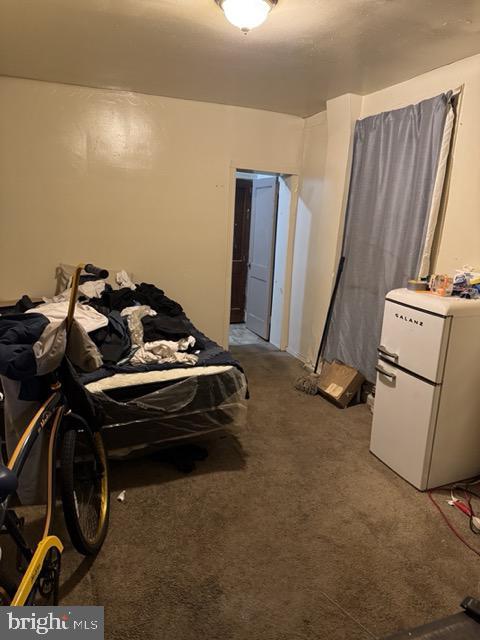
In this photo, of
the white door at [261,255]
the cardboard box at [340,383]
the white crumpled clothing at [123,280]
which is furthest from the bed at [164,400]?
the white door at [261,255]

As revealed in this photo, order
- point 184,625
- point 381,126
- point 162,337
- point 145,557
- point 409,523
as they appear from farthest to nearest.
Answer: point 381,126
point 162,337
point 409,523
point 145,557
point 184,625

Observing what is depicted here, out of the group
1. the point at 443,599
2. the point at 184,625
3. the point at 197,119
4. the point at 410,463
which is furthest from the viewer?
the point at 197,119

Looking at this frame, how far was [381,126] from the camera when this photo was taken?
3414 mm

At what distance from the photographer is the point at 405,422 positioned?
263 centimetres

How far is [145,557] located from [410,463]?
1599mm

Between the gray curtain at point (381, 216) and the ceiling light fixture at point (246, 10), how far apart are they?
4.56 ft

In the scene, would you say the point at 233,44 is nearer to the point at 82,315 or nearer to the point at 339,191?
the point at 339,191

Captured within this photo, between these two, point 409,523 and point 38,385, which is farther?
point 409,523

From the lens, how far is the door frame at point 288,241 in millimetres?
4508

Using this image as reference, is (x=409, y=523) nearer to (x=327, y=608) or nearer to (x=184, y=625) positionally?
(x=327, y=608)

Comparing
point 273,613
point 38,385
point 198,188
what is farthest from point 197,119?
point 273,613

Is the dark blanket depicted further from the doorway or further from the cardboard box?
the doorway

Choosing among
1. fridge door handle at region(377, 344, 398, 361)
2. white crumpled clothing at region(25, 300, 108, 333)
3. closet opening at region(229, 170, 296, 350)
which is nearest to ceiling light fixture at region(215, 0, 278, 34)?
white crumpled clothing at region(25, 300, 108, 333)

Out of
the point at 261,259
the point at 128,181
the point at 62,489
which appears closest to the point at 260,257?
the point at 261,259
